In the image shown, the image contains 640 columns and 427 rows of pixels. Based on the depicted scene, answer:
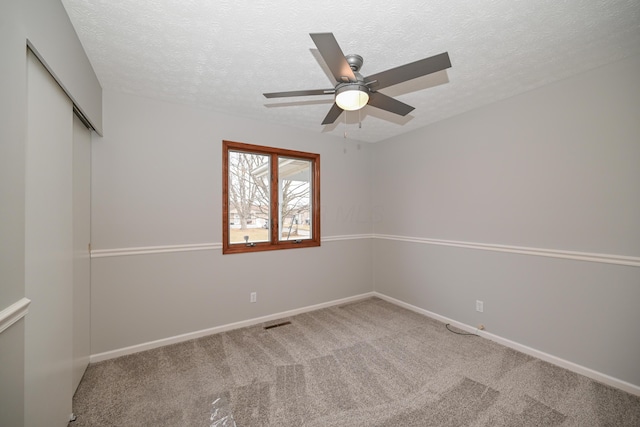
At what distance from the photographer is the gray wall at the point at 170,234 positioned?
2498mm

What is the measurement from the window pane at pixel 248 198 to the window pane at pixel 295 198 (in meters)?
0.21

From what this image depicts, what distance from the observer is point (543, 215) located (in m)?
2.47

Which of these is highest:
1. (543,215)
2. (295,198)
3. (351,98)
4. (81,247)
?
(351,98)

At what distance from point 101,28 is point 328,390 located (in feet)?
9.89

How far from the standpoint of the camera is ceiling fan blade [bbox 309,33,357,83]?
1265 mm

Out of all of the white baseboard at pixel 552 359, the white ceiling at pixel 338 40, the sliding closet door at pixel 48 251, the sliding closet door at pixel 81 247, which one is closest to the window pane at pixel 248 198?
the white ceiling at pixel 338 40

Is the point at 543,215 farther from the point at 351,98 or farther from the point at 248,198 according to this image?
the point at 248,198

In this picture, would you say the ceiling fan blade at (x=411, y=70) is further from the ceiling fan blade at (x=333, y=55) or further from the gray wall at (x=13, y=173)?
the gray wall at (x=13, y=173)

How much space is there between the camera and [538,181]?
8.19 feet

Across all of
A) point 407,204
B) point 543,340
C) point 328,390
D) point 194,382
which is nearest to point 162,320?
point 194,382

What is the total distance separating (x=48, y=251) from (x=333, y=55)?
1903 millimetres

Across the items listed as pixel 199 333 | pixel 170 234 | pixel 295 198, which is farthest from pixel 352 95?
pixel 199 333

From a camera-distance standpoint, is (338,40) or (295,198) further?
(295,198)

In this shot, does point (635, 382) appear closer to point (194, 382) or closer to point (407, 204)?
point (407, 204)
